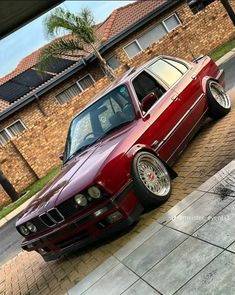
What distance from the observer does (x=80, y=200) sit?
4.96 metres

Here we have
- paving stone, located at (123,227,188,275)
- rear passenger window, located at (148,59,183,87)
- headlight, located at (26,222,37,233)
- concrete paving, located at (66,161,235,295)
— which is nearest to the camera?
concrete paving, located at (66,161,235,295)

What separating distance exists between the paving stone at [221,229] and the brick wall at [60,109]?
13.4 m

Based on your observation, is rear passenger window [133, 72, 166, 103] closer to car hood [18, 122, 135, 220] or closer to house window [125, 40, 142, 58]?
car hood [18, 122, 135, 220]

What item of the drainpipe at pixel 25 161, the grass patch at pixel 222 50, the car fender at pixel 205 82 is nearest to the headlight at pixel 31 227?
the car fender at pixel 205 82

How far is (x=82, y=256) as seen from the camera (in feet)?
18.4

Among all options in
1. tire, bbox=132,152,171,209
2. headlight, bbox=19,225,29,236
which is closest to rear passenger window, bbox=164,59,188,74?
tire, bbox=132,152,171,209

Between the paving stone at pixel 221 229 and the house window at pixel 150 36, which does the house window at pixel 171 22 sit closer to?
the house window at pixel 150 36

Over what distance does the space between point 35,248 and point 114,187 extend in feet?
5.16

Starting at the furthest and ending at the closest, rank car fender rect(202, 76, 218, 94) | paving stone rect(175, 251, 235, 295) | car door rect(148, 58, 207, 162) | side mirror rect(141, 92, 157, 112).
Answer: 1. car fender rect(202, 76, 218, 94)
2. car door rect(148, 58, 207, 162)
3. side mirror rect(141, 92, 157, 112)
4. paving stone rect(175, 251, 235, 295)

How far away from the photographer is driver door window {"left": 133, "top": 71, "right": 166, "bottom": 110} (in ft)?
21.6

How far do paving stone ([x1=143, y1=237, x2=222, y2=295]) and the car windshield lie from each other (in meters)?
2.49

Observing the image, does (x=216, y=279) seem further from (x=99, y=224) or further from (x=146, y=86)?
(x=146, y=86)

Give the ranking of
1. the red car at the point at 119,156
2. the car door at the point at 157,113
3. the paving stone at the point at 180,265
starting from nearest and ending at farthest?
1. the paving stone at the point at 180,265
2. the red car at the point at 119,156
3. the car door at the point at 157,113

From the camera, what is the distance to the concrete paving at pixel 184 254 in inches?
137
